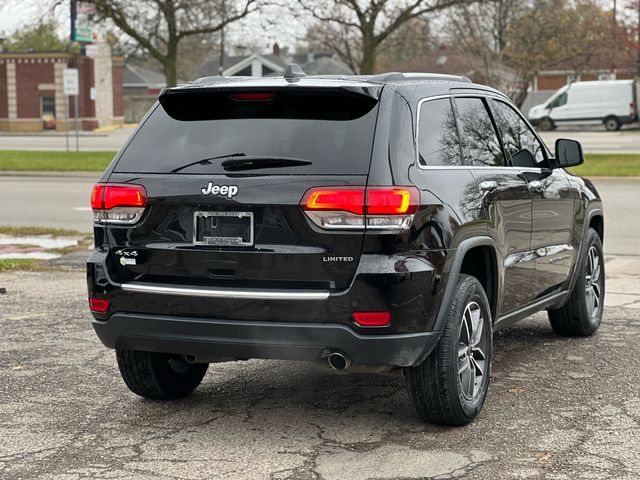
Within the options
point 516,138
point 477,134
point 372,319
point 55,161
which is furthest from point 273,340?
point 55,161

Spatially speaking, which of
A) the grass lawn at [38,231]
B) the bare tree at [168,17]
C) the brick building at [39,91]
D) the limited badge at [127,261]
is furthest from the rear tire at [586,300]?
the brick building at [39,91]

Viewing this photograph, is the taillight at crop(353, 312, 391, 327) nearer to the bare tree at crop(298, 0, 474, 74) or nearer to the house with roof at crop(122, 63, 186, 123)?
the bare tree at crop(298, 0, 474, 74)

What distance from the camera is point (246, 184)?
4.97 m

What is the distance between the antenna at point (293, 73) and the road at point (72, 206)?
25.5ft

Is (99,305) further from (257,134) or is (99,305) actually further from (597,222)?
(597,222)

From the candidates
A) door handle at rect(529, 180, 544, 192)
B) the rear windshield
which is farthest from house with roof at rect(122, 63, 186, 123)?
the rear windshield

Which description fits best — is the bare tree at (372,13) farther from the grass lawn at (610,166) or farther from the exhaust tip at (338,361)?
the exhaust tip at (338,361)

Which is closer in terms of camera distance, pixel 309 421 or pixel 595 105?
pixel 309 421

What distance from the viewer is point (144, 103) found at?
7988cm

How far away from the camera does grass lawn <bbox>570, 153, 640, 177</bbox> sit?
22.7 meters

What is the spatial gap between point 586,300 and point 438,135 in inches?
101

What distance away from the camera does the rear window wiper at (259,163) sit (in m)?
4.98

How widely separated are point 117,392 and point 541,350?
2.86 metres

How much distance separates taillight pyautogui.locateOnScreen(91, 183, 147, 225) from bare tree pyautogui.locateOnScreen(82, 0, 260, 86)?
2674 cm
